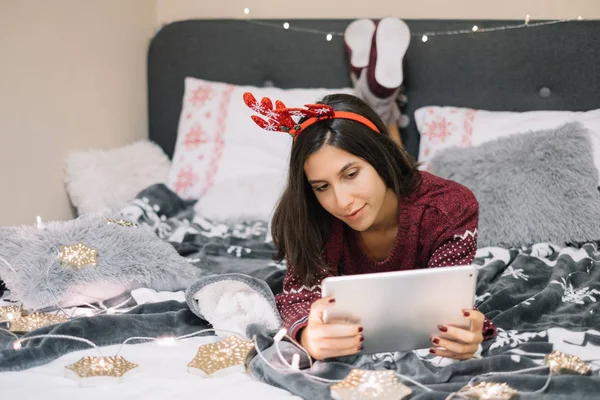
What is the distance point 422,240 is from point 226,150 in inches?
45.5

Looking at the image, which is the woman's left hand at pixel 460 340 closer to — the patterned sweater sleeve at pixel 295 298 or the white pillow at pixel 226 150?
the patterned sweater sleeve at pixel 295 298

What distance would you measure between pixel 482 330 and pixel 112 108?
1.74 metres

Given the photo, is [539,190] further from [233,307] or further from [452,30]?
[233,307]

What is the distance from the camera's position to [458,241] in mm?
1369

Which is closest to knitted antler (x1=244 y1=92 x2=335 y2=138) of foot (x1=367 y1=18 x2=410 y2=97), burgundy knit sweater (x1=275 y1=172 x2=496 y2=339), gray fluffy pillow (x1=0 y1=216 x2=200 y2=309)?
burgundy knit sweater (x1=275 y1=172 x2=496 y2=339)

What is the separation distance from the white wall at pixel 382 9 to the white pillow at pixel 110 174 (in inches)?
25.4

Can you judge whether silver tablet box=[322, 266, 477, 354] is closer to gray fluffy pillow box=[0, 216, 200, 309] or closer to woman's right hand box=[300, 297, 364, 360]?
woman's right hand box=[300, 297, 364, 360]

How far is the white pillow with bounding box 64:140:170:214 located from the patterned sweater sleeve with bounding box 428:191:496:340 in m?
1.11

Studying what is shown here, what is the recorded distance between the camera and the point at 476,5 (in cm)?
256

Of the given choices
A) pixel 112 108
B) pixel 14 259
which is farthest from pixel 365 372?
pixel 112 108

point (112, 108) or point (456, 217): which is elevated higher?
point (112, 108)

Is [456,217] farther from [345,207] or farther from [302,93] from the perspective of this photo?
[302,93]

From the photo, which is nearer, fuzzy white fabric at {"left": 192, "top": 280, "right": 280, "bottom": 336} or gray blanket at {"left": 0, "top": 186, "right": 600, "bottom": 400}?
gray blanket at {"left": 0, "top": 186, "right": 600, "bottom": 400}

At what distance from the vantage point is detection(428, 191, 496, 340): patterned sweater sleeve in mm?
1357
